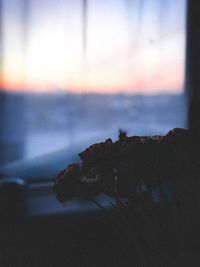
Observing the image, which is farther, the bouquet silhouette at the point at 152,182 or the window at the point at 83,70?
the window at the point at 83,70

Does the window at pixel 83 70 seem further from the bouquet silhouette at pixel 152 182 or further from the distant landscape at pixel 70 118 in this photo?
the bouquet silhouette at pixel 152 182

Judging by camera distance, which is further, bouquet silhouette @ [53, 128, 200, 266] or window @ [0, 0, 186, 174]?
window @ [0, 0, 186, 174]

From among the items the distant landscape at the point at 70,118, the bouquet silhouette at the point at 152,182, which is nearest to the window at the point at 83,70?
the distant landscape at the point at 70,118

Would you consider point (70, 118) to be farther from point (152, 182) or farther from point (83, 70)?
point (152, 182)

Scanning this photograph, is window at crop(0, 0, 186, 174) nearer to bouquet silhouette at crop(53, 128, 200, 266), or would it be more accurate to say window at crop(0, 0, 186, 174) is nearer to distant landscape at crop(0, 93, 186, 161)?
distant landscape at crop(0, 93, 186, 161)

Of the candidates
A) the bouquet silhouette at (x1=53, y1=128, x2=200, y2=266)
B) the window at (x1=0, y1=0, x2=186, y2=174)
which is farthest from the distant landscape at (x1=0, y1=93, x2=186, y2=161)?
the bouquet silhouette at (x1=53, y1=128, x2=200, y2=266)

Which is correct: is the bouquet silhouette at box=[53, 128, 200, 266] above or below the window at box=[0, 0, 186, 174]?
below

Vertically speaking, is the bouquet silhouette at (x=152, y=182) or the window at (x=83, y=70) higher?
the window at (x=83, y=70)

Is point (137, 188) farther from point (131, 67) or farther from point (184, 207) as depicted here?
point (131, 67)
